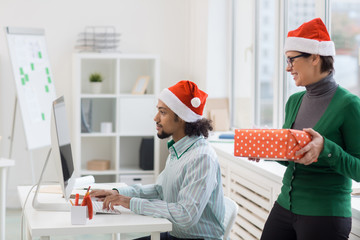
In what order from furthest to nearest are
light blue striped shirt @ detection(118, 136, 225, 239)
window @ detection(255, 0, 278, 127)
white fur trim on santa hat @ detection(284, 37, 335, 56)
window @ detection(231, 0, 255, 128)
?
window @ detection(231, 0, 255, 128) → window @ detection(255, 0, 278, 127) → light blue striped shirt @ detection(118, 136, 225, 239) → white fur trim on santa hat @ detection(284, 37, 335, 56)

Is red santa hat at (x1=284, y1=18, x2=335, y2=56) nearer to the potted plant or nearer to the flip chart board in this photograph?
the flip chart board

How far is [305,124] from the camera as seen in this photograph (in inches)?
80.7

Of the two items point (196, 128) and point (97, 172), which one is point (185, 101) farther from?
point (97, 172)

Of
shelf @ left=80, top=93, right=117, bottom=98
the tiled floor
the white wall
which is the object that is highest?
the white wall

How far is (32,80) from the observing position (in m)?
4.84

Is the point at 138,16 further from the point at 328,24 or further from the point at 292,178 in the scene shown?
the point at 292,178

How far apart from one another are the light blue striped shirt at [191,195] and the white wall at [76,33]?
2966 millimetres

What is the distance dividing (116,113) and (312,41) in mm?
3485

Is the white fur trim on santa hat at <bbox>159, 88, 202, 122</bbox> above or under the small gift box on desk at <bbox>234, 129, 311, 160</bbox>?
above

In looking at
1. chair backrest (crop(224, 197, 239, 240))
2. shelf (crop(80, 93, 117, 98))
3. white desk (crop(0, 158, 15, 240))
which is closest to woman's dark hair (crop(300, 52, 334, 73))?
chair backrest (crop(224, 197, 239, 240))

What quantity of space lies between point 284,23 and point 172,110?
1920 mm

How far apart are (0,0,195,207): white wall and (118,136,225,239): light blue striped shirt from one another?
2966 millimetres

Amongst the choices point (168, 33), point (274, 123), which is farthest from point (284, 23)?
point (168, 33)

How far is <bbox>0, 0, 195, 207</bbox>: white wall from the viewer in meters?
5.36
